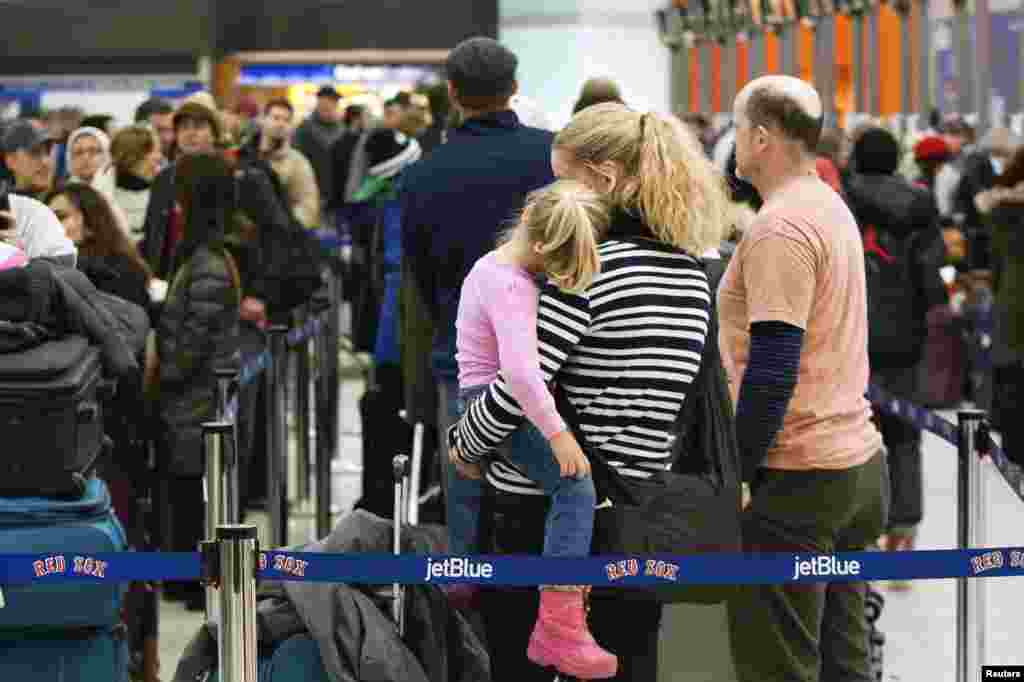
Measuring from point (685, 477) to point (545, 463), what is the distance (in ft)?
0.97

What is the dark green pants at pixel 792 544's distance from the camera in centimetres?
472

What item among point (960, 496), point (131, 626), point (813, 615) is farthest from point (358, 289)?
point (813, 615)

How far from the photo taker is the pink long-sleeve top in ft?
14.0


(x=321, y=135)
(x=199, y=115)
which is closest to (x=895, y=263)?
(x=199, y=115)

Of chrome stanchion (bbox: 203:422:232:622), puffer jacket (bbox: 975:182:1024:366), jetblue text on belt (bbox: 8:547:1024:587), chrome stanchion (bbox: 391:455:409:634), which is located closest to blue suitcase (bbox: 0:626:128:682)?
jetblue text on belt (bbox: 8:547:1024:587)

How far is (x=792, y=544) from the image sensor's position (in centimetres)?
475

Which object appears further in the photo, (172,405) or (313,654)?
(172,405)

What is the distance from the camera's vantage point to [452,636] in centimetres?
476

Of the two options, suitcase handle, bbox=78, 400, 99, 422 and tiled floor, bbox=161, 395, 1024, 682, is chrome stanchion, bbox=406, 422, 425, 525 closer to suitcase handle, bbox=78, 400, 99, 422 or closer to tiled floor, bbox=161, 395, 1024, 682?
tiled floor, bbox=161, 395, 1024, 682

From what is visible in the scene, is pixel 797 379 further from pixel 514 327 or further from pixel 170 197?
pixel 170 197

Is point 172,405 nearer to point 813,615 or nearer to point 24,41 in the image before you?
point 813,615

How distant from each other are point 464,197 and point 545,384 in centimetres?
192

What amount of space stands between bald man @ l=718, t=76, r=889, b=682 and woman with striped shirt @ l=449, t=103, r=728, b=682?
0.69ft

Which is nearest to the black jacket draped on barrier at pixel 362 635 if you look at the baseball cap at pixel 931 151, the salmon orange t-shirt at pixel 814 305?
the salmon orange t-shirt at pixel 814 305
